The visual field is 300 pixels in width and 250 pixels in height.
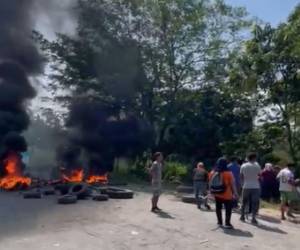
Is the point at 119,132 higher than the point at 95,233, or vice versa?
the point at 119,132

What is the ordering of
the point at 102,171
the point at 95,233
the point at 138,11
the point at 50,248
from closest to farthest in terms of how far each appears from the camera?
the point at 50,248 < the point at 95,233 < the point at 102,171 < the point at 138,11

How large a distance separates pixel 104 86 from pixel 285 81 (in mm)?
13927

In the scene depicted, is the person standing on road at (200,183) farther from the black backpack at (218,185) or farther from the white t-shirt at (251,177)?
the black backpack at (218,185)

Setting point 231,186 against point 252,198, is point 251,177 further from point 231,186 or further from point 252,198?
point 231,186

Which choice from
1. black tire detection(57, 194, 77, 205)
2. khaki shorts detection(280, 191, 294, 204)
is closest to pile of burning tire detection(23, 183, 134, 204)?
black tire detection(57, 194, 77, 205)

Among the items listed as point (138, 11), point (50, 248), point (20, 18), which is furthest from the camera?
point (138, 11)

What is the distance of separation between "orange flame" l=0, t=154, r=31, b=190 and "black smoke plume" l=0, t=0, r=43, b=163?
0.60 m

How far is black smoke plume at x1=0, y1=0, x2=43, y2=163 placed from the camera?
85.4 ft

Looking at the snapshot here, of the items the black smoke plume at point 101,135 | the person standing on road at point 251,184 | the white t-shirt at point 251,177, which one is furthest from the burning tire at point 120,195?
the black smoke plume at point 101,135

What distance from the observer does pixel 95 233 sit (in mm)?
10320

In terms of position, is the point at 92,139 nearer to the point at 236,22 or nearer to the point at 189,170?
the point at 189,170

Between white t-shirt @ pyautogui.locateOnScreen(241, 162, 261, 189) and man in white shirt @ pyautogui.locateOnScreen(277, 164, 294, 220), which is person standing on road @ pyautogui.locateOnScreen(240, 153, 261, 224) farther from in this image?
man in white shirt @ pyautogui.locateOnScreen(277, 164, 294, 220)

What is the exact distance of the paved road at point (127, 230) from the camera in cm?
958

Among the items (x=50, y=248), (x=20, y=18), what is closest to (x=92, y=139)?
(x=20, y=18)
